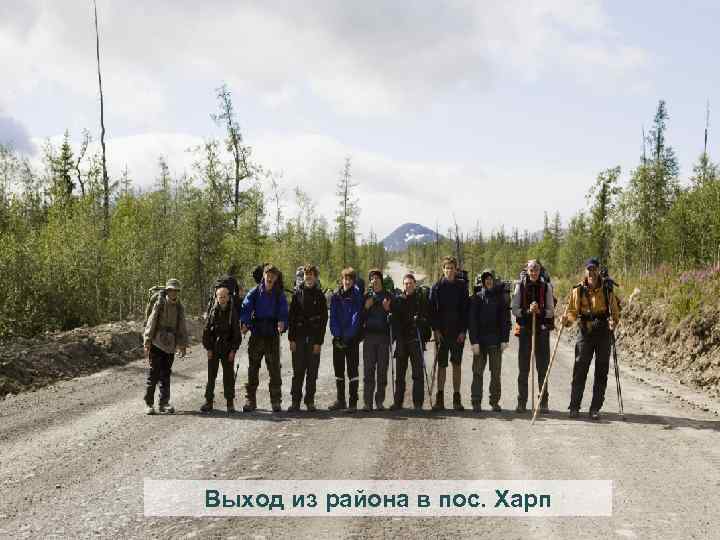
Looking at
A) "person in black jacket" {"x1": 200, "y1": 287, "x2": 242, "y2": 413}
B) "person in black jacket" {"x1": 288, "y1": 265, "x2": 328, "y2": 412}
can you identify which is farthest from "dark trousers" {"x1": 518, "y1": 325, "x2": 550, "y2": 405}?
"person in black jacket" {"x1": 200, "y1": 287, "x2": 242, "y2": 413}

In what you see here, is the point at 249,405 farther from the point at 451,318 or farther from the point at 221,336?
the point at 451,318

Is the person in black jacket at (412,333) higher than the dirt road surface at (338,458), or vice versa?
the person in black jacket at (412,333)

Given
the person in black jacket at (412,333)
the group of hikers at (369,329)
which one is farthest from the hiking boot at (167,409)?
the person in black jacket at (412,333)

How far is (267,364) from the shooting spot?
1027cm

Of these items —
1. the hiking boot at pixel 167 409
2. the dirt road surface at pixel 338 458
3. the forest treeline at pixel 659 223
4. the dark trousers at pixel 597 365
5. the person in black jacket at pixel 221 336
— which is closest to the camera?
the dirt road surface at pixel 338 458

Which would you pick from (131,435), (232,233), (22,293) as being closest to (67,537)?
(131,435)

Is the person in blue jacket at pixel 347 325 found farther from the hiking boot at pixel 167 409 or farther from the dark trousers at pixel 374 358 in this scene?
the hiking boot at pixel 167 409

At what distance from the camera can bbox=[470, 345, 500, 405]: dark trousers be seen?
10070 mm

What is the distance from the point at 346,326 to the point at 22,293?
12.4 meters

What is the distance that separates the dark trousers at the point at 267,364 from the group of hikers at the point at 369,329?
0.02m

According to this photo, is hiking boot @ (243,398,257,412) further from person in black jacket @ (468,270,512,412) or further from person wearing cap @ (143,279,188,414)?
person in black jacket @ (468,270,512,412)

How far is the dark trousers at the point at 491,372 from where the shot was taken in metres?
10.1

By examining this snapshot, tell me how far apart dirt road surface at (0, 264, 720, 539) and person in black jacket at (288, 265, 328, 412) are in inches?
20.3

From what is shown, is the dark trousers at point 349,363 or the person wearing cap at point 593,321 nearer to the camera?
the person wearing cap at point 593,321
